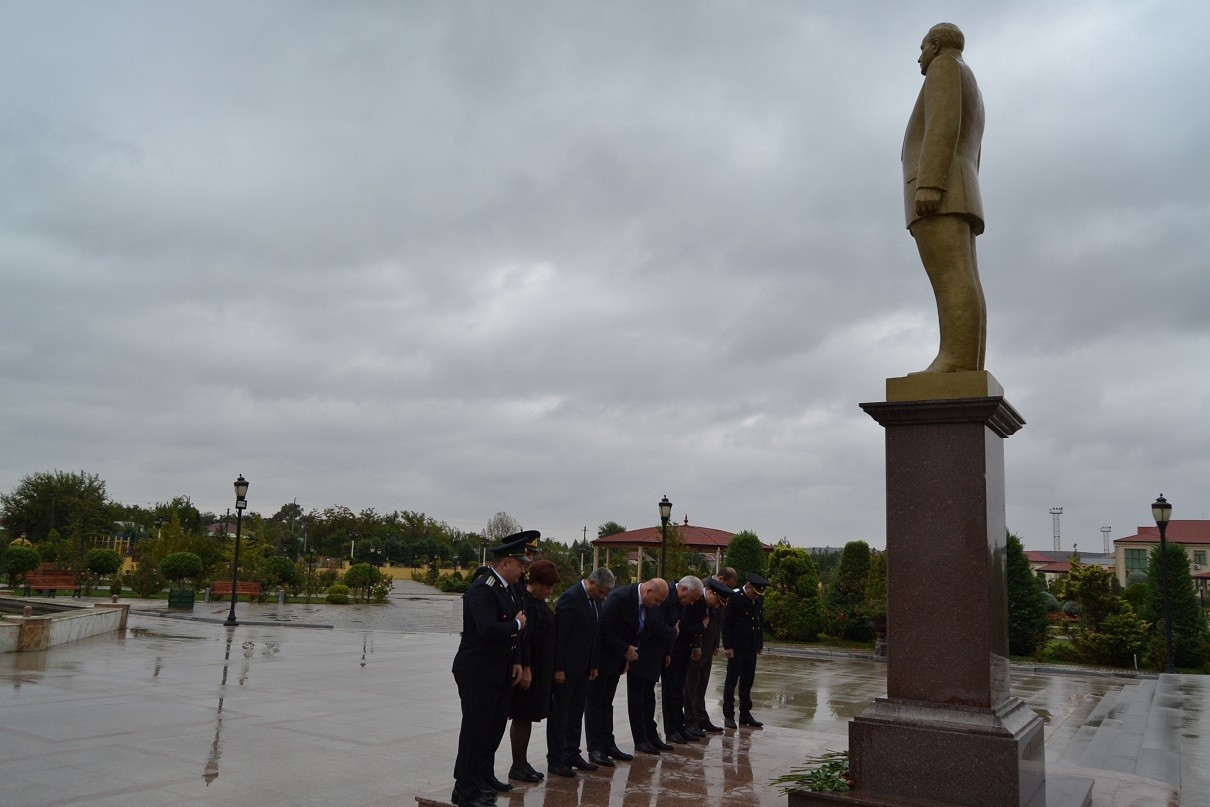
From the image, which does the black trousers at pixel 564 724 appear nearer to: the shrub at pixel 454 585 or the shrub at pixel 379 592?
the shrub at pixel 379 592

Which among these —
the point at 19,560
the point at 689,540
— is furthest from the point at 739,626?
the point at 19,560

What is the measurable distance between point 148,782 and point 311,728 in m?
2.36

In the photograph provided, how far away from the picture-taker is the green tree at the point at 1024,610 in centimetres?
1992

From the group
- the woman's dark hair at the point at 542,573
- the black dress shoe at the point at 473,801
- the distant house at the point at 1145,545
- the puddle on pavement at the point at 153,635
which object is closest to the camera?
the black dress shoe at the point at 473,801

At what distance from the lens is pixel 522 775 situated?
6277 millimetres

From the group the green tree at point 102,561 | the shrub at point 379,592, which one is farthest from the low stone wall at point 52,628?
the shrub at point 379,592

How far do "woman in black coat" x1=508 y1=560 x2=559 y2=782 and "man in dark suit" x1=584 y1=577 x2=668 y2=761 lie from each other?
0.94m

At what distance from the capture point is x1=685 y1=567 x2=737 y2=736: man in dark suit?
8789mm

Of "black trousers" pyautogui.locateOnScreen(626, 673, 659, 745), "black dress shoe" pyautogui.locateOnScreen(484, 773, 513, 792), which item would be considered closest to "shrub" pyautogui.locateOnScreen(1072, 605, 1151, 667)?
"black trousers" pyautogui.locateOnScreen(626, 673, 659, 745)

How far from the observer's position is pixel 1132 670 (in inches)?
694

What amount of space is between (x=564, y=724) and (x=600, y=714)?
71cm

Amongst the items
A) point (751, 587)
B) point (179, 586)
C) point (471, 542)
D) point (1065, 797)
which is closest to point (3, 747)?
point (751, 587)

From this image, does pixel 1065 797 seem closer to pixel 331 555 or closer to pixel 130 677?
pixel 130 677

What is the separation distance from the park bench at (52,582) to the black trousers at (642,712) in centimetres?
3048
